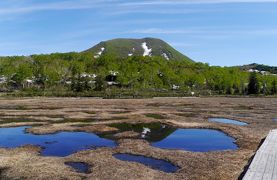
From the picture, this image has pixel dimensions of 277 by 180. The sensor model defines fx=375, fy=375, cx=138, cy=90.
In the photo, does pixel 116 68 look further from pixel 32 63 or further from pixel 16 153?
pixel 16 153

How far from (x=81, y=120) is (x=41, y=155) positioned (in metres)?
23.8

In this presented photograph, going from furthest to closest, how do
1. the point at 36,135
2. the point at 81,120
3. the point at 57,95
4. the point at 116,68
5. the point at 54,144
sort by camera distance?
the point at 116,68, the point at 57,95, the point at 81,120, the point at 36,135, the point at 54,144

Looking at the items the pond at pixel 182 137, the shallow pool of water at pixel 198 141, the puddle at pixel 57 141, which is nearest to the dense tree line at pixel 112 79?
the pond at pixel 182 137

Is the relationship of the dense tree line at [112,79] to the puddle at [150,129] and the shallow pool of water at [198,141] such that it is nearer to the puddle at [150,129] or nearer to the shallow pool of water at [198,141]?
the puddle at [150,129]

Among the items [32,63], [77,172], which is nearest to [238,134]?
[77,172]

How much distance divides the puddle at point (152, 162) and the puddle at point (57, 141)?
15.2 feet

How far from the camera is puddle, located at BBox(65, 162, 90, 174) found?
2381 cm

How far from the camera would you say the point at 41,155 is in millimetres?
28875

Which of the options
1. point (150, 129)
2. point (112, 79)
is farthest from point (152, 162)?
point (112, 79)

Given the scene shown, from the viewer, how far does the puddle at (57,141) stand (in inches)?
1242

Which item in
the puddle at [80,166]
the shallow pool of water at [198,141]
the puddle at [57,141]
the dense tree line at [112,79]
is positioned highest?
the dense tree line at [112,79]

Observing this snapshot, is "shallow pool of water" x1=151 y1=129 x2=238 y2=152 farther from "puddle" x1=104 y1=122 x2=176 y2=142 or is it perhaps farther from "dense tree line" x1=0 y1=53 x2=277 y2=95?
"dense tree line" x1=0 y1=53 x2=277 y2=95

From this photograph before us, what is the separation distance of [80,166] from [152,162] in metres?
5.18

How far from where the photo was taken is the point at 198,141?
3756 centimetres
